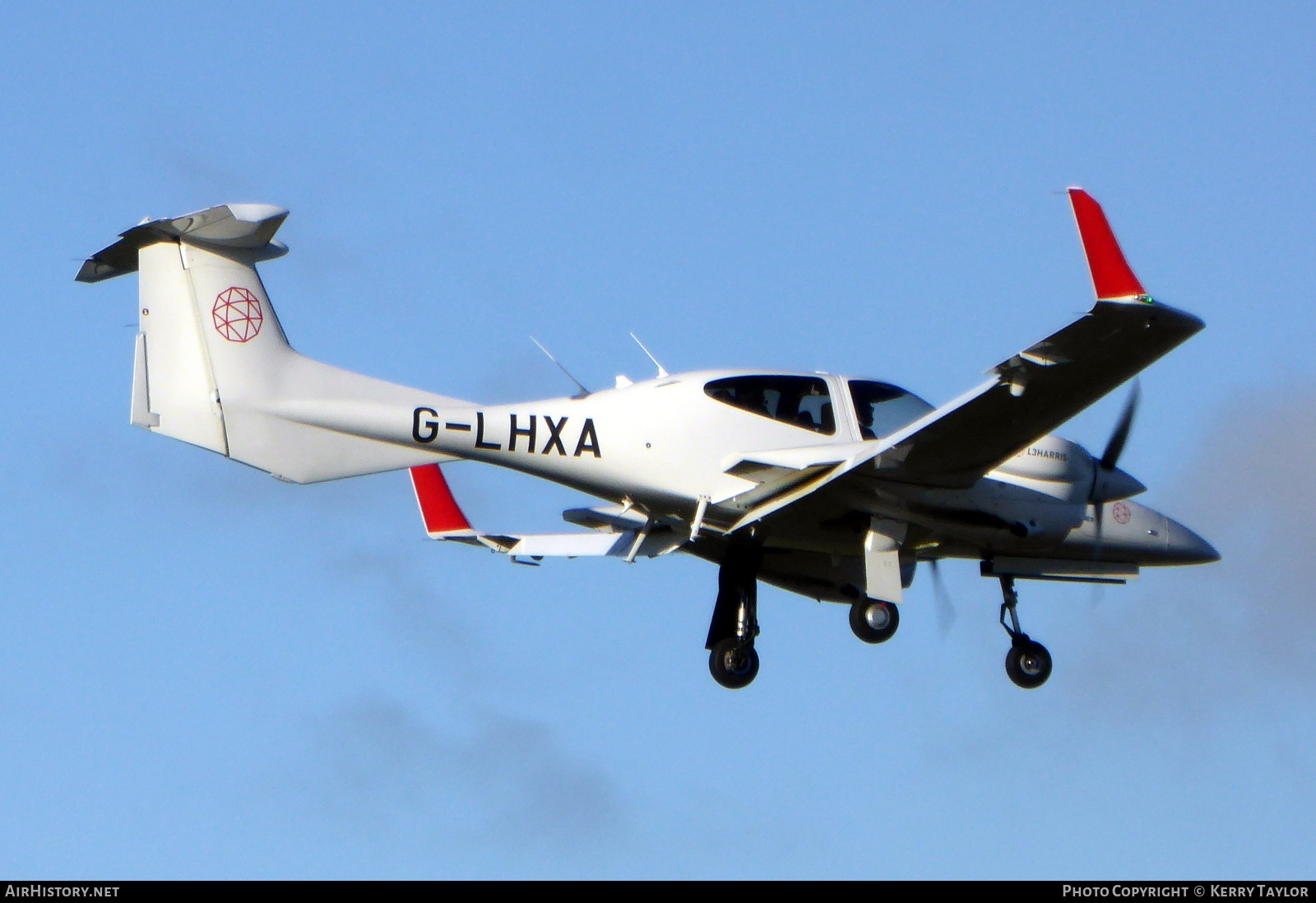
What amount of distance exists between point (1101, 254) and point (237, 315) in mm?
9302

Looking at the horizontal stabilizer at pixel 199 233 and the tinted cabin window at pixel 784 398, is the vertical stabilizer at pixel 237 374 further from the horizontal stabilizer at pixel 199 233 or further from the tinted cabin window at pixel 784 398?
the tinted cabin window at pixel 784 398

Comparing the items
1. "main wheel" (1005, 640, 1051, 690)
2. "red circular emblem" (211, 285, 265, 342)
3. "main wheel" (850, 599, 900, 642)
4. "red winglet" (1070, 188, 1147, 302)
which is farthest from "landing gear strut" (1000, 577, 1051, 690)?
"red circular emblem" (211, 285, 265, 342)

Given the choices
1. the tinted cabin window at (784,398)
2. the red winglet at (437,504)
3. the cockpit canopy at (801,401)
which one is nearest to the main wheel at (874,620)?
the cockpit canopy at (801,401)

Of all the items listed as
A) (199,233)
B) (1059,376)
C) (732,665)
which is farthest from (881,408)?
(199,233)

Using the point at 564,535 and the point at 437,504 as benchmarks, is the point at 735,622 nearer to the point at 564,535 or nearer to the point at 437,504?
the point at 564,535

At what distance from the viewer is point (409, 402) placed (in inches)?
814

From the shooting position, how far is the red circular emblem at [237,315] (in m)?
20.4

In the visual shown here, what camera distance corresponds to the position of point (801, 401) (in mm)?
21266

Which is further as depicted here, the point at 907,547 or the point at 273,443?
the point at 907,547

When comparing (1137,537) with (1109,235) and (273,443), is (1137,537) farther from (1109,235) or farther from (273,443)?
(273,443)

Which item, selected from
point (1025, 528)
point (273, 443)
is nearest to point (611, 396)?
point (273, 443)
